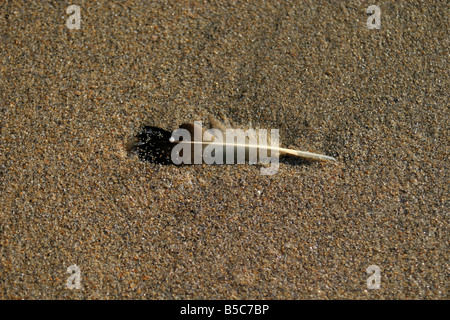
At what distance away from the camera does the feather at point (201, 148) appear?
1.47 m

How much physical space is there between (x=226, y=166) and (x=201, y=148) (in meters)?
0.11

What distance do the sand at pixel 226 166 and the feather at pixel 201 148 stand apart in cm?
3

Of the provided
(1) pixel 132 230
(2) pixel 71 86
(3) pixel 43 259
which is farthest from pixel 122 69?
(3) pixel 43 259

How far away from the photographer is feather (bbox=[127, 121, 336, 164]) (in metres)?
1.47

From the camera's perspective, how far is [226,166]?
1.47 m

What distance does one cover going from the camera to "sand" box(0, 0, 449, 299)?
4.49ft

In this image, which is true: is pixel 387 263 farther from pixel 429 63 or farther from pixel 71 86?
pixel 71 86

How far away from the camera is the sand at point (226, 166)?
1.37 meters

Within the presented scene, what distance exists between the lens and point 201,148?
4.83ft

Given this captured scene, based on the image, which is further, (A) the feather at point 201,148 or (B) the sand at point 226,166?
(A) the feather at point 201,148

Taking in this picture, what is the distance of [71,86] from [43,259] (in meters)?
0.65

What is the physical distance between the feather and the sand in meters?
0.03

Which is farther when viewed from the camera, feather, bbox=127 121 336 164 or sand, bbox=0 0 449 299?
feather, bbox=127 121 336 164

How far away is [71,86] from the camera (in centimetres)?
153
